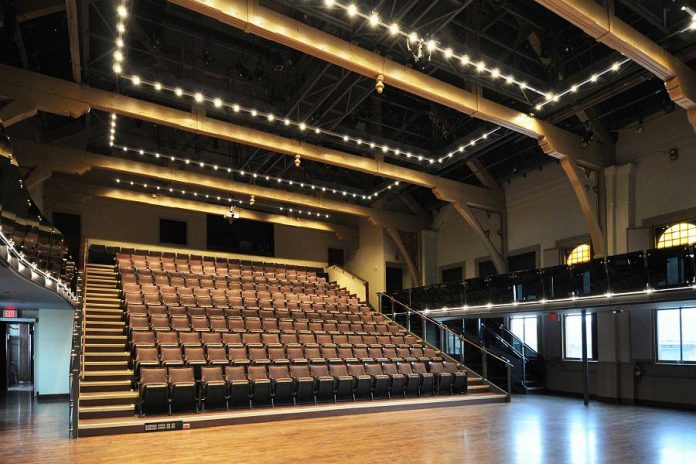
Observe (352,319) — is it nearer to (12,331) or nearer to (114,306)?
(114,306)

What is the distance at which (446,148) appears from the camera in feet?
41.1

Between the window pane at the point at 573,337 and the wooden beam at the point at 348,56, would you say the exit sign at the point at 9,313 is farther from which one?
the window pane at the point at 573,337

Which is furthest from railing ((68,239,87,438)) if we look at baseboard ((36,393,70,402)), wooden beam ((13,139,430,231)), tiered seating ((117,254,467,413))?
wooden beam ((13,139,430,231))

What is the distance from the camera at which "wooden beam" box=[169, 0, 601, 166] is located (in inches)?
270

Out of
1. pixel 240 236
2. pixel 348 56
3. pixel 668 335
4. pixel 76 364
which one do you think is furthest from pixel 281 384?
pixel 240 236

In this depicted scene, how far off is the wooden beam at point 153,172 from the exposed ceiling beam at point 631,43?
365 inches

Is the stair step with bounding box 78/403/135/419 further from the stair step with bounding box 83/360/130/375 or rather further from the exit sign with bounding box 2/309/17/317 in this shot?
the exit sign with bounding box 2/309/17/317

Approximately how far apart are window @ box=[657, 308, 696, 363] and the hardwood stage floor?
2.17 meters

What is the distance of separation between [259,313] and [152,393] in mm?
4312

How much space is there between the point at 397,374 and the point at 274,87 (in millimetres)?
6338

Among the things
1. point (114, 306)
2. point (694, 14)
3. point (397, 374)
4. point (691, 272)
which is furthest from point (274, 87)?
point (691, 272)

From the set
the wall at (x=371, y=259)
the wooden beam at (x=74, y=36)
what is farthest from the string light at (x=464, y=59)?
the wall at (x=371, y=259)

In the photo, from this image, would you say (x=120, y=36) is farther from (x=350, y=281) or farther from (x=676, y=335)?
(x=676, y=335)

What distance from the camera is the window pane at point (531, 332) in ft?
46.6
